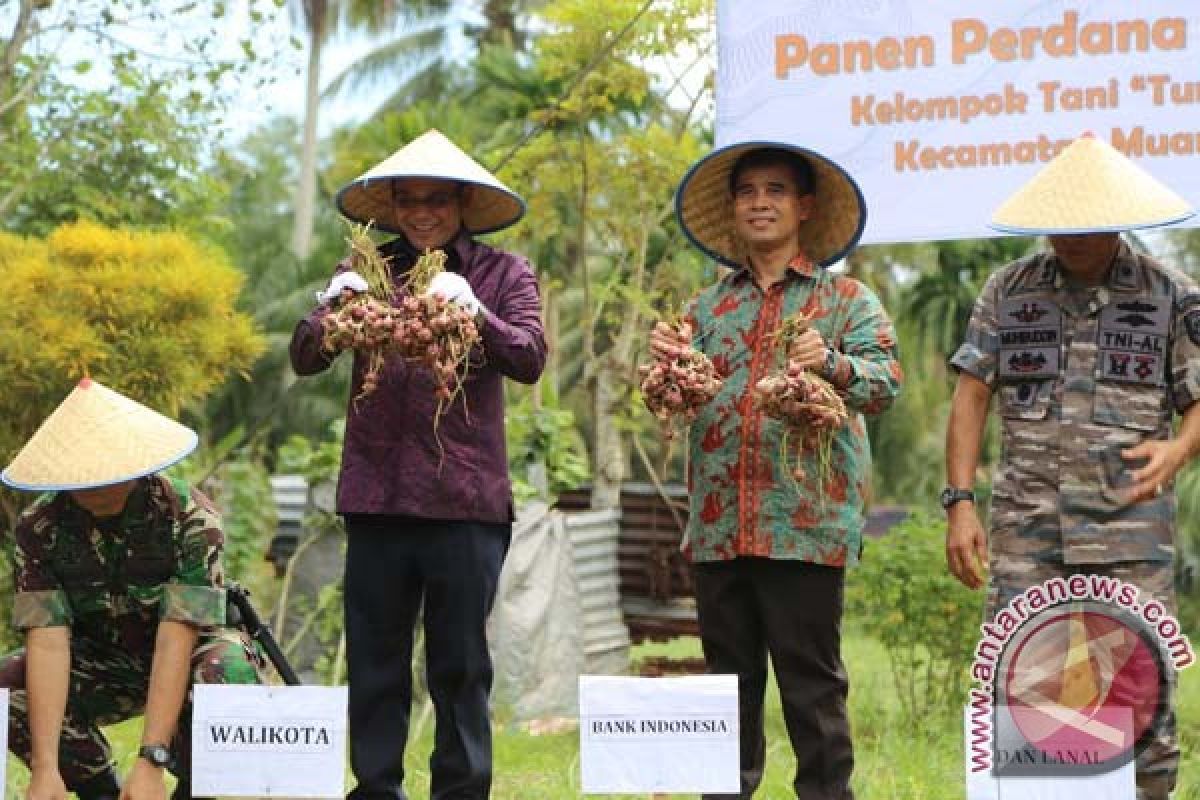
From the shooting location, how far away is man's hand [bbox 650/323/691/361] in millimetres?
3904

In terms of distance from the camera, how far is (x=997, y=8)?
5367 millimetres

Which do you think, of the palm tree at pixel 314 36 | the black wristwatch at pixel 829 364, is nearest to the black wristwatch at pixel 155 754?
the black wristwatch at pixel 829 364

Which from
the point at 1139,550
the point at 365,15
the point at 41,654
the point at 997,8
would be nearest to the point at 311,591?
the point at 41,654

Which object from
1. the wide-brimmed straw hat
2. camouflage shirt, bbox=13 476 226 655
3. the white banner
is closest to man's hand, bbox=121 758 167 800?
camouflage shirt, bbox=13 476 226 655

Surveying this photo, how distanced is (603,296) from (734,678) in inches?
287

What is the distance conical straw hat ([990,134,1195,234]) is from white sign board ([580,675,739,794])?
4.43ft

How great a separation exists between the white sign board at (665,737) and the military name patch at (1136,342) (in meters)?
1.21

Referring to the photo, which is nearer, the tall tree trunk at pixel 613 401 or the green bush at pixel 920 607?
the green bush at pixel 920 607

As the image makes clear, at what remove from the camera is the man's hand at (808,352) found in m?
3.81

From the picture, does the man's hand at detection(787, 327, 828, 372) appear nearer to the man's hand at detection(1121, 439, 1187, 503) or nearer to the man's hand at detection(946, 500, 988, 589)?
the man's hand at detection(946, 500, 988, 589)

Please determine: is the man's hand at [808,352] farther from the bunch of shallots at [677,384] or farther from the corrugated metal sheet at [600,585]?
→ the corrugated metal sheet at [600,585]

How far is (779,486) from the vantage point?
399cm

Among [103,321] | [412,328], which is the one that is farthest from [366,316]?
[103,321]

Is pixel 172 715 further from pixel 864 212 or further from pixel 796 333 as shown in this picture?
pixel 864 212
